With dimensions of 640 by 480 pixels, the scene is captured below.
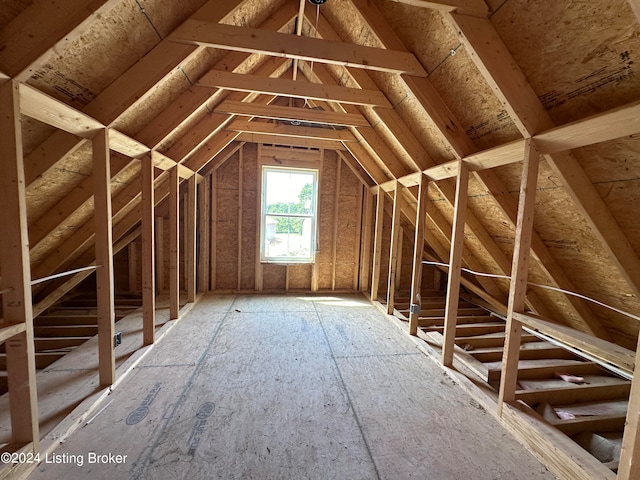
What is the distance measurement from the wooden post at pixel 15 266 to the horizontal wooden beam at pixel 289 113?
201 cm

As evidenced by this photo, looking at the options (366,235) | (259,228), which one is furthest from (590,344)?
(259,228)

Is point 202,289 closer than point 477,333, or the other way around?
point 477,333

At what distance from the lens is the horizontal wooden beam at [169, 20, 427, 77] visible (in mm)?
1765

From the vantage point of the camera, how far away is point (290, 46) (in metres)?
1.92

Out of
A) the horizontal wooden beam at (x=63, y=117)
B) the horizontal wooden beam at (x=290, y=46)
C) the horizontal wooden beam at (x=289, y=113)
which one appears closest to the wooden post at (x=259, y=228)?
the horizontal wooden beam at (x=289, y=113)

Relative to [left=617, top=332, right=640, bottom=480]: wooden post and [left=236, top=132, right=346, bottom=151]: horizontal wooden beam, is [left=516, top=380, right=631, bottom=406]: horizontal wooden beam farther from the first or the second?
[left=236, top=132, right=346, bottom=151]: horizontal wooden beam

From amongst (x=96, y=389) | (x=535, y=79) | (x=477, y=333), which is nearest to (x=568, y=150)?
(x=535, y=79)

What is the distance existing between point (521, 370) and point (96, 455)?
3203mm

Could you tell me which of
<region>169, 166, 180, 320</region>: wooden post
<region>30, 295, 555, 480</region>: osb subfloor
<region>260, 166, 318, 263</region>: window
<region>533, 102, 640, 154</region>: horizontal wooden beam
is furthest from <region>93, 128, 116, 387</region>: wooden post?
<region>260, 166, 318, 263</region>: window

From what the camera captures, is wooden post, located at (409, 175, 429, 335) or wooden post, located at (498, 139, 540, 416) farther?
wooden post, located at (409, 175, 429, 335)

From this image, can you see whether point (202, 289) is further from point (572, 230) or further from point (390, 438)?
point (572, 230)

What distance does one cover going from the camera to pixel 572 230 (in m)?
1.99

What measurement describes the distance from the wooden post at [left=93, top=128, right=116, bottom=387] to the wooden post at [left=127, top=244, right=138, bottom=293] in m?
3.03

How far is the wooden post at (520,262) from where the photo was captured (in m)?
1.63
